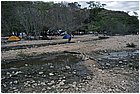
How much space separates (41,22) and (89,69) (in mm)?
27221

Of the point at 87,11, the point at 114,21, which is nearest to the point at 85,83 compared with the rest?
the point at 114,21

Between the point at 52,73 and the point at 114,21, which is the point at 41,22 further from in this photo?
the point at 52,73

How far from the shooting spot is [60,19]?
1710 inches

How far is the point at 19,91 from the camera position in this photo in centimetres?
769

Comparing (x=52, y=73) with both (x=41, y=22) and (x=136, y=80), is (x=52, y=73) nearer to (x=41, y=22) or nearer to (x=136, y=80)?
(x=136, y=80)

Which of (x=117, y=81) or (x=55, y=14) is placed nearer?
(x=117, y=81)

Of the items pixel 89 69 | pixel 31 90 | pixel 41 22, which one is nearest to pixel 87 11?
Result: pixel 41 22

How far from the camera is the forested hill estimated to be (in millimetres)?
32531

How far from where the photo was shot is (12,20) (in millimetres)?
32625

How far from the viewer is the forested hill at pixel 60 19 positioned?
32.5m

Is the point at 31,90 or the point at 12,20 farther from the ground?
the point at 12,20

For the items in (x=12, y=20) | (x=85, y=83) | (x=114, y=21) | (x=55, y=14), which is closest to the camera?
(x=85, y=83)

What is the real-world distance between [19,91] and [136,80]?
401 centimetres

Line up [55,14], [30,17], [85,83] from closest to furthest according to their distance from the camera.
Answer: [85,83] → [30,17] → [55,14]
